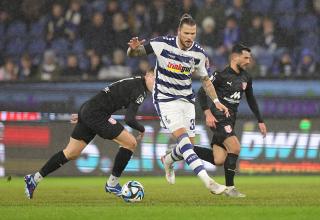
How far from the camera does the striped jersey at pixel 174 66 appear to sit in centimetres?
1020

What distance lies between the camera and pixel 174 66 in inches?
401

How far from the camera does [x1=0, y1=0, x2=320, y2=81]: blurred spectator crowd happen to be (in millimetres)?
18062

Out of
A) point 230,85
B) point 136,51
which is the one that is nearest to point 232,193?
point 230,85

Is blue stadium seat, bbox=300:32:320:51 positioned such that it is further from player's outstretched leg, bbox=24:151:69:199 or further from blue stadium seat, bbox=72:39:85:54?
player's outstretched leg, bbox=24:151:69:199

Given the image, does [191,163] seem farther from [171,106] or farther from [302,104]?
[302,104]

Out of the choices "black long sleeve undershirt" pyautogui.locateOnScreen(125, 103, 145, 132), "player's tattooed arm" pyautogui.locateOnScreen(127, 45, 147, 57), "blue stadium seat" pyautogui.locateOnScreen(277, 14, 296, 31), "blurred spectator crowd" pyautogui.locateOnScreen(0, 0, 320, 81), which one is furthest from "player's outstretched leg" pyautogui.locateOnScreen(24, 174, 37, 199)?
"blue stadium seat" pyautogui.locateOnScreen(277, 14, 296, 31)

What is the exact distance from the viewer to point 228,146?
11.2 m

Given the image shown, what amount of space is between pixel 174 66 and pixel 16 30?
9901mm

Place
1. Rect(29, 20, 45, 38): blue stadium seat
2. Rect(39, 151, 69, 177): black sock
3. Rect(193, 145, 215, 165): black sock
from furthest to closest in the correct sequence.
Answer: Rect(29, 20, 45, 38): blue stadium seat, Rect(193, 145, 215, 165): black sock, Rect(39, 151, 69, 177): black sock

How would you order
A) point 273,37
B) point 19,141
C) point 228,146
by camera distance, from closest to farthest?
point 228,146, point 19,141, point 273,37

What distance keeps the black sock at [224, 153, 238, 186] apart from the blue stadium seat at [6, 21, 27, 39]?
30.8 feet

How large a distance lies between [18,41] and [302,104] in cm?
663

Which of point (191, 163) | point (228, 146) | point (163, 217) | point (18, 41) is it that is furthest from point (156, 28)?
point (163, 217)

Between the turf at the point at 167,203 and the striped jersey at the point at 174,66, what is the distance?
1.29m
